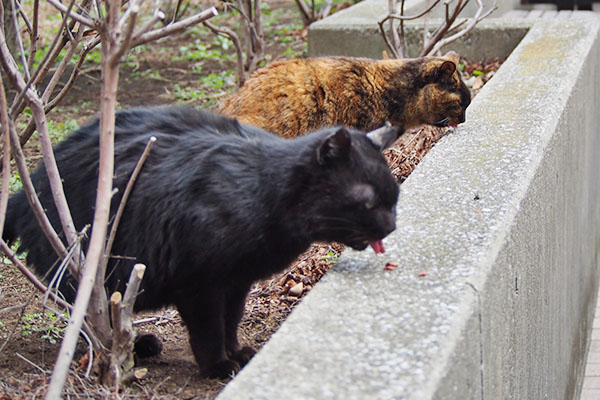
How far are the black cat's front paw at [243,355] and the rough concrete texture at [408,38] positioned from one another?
5.46 meters

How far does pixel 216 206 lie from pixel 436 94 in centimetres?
312

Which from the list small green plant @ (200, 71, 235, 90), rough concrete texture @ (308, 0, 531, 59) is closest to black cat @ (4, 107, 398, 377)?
small green plant @ (200, 71, 235, 90)

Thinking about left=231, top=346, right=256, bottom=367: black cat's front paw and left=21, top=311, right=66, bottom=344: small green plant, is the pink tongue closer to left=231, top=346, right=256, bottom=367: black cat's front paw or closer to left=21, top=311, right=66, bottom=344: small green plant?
left=231, top=346, right=256, bottom=367: black cat's front paw

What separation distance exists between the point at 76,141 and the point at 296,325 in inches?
63.4

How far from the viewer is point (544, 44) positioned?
6613 millimetres

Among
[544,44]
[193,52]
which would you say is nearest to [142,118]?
[544,44]

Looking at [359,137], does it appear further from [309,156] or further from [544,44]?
[544,44]

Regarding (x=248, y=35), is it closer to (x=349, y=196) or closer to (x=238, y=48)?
(x=238, y=48)

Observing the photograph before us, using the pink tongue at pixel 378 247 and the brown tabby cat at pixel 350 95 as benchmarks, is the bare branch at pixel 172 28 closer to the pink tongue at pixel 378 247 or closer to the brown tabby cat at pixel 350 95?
the pink tongue at pixel 378 247

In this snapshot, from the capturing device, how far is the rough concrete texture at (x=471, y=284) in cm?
205

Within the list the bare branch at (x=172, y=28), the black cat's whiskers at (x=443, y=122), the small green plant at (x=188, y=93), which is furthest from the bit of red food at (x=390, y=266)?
the small green plant at (x=188, y=93)

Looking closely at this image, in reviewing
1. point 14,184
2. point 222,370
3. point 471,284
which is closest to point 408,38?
point 14,184

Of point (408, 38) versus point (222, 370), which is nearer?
point (222, 370)

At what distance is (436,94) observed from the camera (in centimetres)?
557
